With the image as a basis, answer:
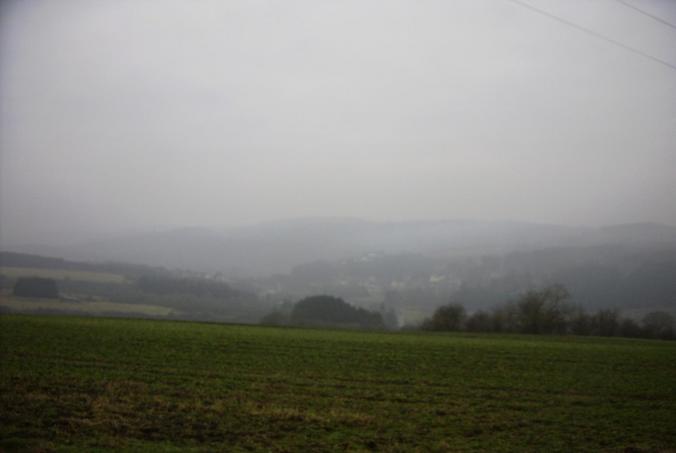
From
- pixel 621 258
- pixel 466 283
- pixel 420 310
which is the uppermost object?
pixel 621 258

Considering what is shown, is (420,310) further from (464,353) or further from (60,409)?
(60,409)

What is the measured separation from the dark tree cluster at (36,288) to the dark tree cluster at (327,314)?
99.5 feet

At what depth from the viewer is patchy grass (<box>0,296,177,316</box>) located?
62.6 meters

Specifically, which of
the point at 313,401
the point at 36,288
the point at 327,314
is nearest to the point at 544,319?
the point at 327,314

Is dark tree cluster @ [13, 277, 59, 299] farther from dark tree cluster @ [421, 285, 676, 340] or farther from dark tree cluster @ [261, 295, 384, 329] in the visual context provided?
dark tree cluster @ [421, 285, 676, 340]

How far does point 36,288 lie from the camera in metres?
69.5

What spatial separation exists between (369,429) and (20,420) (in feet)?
28.6

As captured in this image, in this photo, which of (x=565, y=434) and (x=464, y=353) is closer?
(x=565, y=434)

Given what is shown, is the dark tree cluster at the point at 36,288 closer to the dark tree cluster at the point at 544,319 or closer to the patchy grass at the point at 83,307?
the patchy grass at the point at 83,307

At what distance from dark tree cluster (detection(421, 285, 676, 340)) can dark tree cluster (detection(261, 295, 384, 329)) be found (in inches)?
456

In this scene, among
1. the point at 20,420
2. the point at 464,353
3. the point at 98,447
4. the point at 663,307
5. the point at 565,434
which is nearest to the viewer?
the point at 98,447

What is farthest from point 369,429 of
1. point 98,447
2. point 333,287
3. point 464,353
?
point 333,287

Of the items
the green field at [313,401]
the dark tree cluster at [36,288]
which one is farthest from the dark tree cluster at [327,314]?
the green field at [313,401]

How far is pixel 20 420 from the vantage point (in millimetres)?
12398
